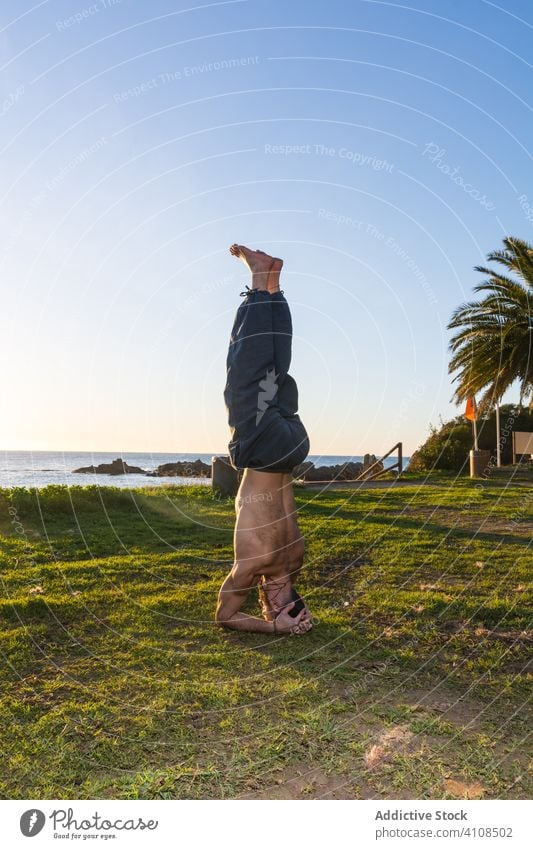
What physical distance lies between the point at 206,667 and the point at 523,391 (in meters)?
19.3

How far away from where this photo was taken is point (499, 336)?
21.5 m

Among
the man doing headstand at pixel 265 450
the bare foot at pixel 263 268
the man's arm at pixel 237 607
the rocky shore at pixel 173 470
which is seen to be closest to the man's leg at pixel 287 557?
the man doing headstand at pixel 265 450

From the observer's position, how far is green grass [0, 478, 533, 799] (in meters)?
2.85

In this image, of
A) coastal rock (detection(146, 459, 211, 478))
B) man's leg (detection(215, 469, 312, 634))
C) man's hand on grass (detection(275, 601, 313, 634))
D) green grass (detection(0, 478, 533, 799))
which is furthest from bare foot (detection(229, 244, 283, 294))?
coastal rock (detection(146, 459, 211, 478))

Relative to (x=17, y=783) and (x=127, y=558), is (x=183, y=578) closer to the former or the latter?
(x=127, y=558)

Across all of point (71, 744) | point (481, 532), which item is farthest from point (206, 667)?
point (481, 532)

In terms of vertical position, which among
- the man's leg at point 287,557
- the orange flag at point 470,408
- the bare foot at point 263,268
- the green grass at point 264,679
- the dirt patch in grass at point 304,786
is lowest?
the dirt patch in grass at point 304,786

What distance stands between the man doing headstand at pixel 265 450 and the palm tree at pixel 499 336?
17.5 m

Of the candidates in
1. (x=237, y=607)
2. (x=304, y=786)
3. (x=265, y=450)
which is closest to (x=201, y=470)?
(x=237, y=607)

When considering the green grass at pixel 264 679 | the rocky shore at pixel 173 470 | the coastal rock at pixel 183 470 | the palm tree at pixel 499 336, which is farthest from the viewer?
the coastal rock at pixel 183 470

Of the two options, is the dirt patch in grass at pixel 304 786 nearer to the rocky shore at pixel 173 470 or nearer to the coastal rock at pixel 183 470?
the rocky shore at pixel 173 470

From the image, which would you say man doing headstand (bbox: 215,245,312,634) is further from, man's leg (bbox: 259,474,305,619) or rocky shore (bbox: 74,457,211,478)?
rocky shore (bbox: 74,457,211,478)

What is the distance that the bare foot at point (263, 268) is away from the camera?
4.91 m

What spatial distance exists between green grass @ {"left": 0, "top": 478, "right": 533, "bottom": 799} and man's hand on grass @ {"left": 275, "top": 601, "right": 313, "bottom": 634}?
8cm
